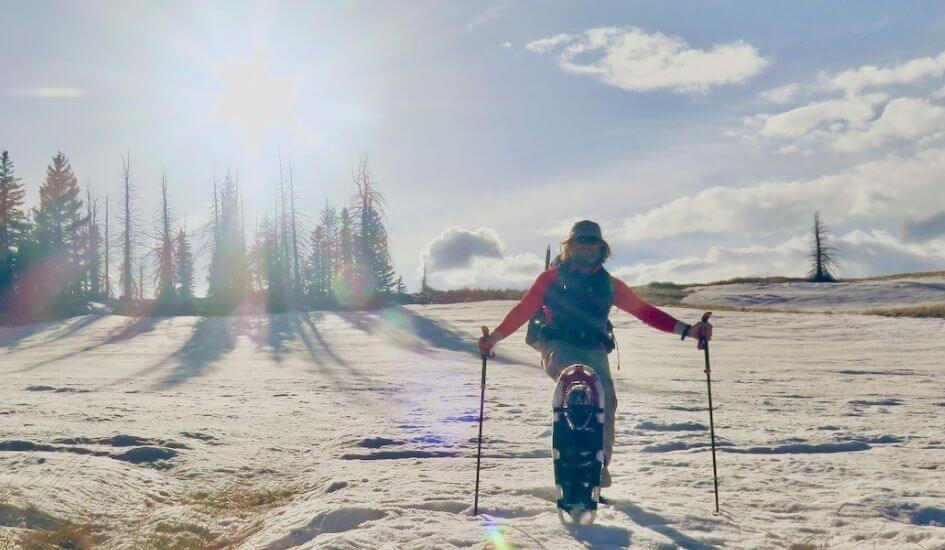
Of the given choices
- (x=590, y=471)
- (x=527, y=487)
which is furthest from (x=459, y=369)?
(x=590, y=471)

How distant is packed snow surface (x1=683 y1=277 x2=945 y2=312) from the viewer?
1612 inches

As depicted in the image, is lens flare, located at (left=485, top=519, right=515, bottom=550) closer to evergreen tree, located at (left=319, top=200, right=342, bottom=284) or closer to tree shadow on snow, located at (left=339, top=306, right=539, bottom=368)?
tree shadow on snow, located at (left=339, top=306, right=539, bottom=368)

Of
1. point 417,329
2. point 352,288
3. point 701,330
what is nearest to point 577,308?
point 701,330

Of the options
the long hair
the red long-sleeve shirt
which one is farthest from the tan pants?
the long hair

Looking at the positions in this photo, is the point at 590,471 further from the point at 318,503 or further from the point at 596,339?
the point at 318,503

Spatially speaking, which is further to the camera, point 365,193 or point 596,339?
point 365,193

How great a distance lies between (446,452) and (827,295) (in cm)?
4105

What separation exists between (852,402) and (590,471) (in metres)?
9.34

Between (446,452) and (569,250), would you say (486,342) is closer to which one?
(569,250)

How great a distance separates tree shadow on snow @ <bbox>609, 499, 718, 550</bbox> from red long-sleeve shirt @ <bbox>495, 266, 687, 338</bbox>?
139 cm

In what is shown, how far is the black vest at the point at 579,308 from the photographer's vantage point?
19.5 ft

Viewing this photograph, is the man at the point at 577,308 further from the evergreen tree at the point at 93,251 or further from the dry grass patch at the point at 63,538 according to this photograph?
the evergreen tree at the point at 93,251

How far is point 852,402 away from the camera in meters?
12.5

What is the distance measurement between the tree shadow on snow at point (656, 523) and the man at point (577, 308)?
0.87 ft
